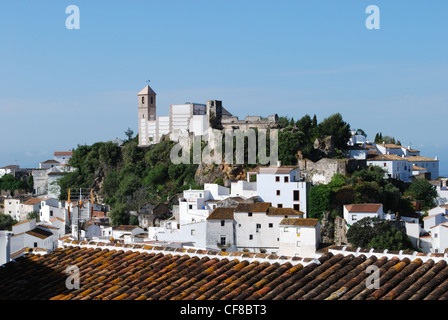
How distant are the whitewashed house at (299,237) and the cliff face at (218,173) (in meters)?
12.3

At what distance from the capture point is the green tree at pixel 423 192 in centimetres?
4566

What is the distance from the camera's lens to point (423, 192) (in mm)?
46219

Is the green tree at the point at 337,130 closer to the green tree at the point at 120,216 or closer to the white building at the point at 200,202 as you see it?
the white building at the point at 200,202

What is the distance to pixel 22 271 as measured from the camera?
888 cm

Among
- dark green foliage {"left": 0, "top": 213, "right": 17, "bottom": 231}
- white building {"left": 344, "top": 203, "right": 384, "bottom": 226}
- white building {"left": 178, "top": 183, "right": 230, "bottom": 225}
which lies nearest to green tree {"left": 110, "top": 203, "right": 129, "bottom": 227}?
white building {"left": 178, "top": 183, "right": 230, "bottom": 225}

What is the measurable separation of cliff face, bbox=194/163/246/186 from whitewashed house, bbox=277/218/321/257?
40.3ft

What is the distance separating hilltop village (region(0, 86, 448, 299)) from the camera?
34.6 metres

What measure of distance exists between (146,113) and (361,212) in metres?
30.4

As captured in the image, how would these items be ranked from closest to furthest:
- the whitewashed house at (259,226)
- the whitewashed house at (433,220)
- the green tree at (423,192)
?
the whitewashed house at (259,226)
the whitewashed house at (433,220)
the green tree at (423,192)

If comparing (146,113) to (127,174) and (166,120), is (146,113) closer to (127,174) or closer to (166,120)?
(166,120)

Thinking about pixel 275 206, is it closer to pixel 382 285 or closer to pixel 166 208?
pixel 166 208

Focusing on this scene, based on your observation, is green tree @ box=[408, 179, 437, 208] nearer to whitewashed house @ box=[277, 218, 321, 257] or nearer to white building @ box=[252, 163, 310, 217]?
white building @ box=[252, 163, 310, 217]

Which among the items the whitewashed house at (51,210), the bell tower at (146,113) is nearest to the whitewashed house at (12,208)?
the whitewashed house at (51,210)

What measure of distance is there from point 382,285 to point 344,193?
32544 mm
